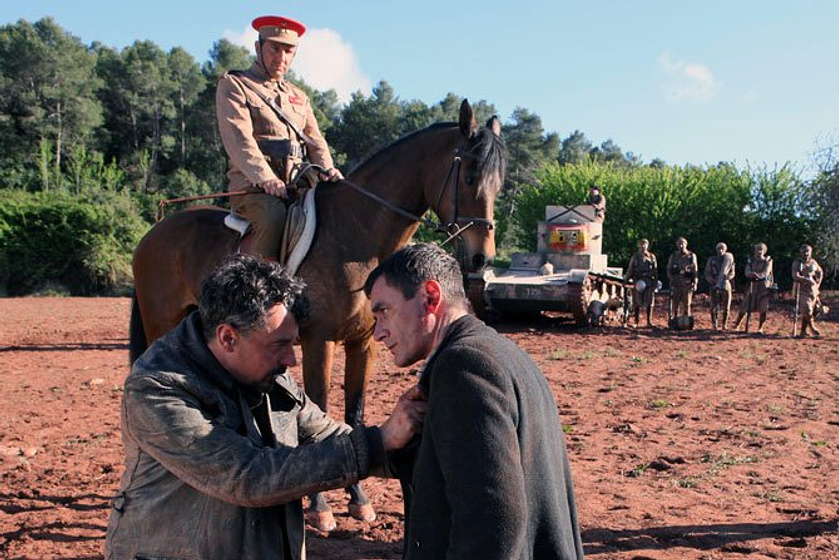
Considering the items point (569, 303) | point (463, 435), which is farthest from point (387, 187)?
point (569, 303)

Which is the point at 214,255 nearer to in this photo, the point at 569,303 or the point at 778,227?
the point at 569,303

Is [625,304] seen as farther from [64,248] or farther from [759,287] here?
[64,248]

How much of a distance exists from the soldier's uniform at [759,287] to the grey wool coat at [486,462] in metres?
16.1

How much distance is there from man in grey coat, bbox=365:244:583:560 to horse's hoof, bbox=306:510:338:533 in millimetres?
2857

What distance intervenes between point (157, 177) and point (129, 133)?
11.9ft

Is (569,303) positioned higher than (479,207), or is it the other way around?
(479,207)

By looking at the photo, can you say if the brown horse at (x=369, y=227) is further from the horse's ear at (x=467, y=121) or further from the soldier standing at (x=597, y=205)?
the soldier standing at (x=597, y=205)

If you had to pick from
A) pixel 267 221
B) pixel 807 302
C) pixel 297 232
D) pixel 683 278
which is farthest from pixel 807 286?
pixel 267 221

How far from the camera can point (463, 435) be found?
183 cm

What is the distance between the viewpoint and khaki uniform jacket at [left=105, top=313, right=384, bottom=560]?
2266 mm

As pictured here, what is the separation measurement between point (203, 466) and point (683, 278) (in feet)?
53.3

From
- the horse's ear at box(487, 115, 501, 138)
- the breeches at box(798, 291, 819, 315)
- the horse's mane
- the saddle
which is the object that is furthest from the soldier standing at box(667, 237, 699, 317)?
the saddle

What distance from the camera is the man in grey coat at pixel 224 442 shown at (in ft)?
7.45

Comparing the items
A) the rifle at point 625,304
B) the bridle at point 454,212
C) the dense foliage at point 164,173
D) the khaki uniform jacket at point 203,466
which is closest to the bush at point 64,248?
the dense foliage at point 164,173
